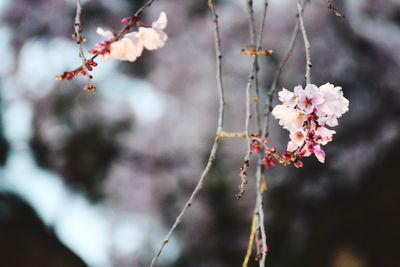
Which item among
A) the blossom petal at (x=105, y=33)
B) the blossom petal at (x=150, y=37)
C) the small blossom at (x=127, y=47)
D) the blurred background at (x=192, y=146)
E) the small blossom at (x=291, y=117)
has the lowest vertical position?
the small blossom at (x=291, y=117)

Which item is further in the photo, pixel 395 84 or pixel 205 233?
pixel 395 84

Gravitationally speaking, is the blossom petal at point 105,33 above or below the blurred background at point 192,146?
below

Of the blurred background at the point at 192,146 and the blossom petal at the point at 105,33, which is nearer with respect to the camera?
the blossom petal at the point at 105,33

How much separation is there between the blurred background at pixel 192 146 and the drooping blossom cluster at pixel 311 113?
168 centimetres

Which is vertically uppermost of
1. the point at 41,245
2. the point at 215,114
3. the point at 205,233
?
the point at 215,114

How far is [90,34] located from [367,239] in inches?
75.8

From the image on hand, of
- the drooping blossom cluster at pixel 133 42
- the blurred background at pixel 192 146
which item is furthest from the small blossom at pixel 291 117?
the blurred background at pixel 192 146

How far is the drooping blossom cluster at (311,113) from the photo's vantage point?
86 cm

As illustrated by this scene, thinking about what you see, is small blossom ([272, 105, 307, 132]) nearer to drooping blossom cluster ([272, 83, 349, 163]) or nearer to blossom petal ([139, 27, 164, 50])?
drooping blossom cluster ([272, 83, 349, 163])

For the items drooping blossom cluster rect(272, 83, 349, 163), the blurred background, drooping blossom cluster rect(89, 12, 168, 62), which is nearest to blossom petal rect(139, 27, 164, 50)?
drooping blossom cluster rect(89, 12, 168, 62)

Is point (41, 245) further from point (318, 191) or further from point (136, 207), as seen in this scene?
point (318, 191)

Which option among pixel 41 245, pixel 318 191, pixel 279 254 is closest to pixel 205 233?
pixel 279 254

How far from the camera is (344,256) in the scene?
8.66ft

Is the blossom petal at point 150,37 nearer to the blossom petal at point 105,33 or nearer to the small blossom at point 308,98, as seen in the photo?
the blossom petal at point 105,33
